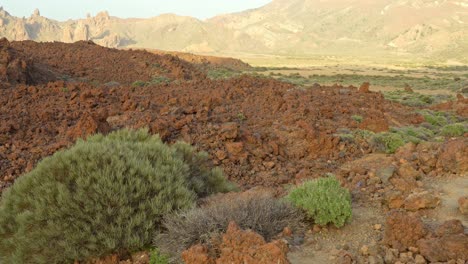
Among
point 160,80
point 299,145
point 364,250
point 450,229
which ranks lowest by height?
point 299,145

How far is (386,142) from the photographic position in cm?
1119

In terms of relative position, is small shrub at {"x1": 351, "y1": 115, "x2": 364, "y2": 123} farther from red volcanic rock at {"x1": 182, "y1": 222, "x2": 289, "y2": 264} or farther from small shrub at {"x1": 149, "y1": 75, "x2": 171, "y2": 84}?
small shrub at {"x1": 149, "y1": 75, "x2": 171, "y2": 84}

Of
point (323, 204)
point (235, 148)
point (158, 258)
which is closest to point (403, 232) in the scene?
point (323, 204)

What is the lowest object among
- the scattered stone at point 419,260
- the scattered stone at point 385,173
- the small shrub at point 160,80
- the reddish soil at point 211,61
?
the small shrub at point 160,80

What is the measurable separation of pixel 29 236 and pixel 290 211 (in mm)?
2829

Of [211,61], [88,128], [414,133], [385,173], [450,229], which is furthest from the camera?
[211,61]

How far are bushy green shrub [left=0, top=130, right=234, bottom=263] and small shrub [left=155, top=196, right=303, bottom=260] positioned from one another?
1.03 ft

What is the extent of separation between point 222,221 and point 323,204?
1.20 meters

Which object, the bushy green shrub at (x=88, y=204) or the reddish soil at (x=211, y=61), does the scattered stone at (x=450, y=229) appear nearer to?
the bushy green shrub at (x=88, y=204)

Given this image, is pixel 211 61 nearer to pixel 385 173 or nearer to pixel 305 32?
pixel 385 173

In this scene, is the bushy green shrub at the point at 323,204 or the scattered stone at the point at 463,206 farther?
the scattered stone at the point at 463,206

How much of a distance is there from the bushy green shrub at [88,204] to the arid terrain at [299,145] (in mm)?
303

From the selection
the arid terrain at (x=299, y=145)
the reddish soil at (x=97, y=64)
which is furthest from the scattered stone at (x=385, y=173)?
the reddish soil at (x=97, y=64)

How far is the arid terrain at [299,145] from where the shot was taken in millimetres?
4238
